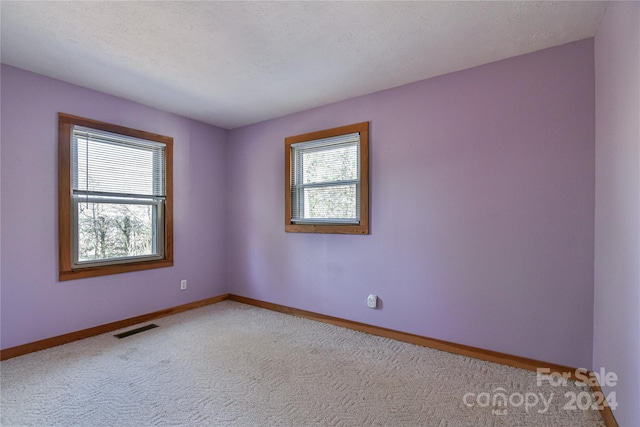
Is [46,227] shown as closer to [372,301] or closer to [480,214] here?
[372,301]

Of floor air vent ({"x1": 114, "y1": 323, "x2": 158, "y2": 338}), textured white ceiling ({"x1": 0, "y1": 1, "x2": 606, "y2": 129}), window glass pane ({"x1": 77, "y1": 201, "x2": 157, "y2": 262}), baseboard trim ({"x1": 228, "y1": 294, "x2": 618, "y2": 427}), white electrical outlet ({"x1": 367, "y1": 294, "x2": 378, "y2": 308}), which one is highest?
textured white ceiling ({"x1": 0, "y1": 1, "x2": 606, "y2": 129})

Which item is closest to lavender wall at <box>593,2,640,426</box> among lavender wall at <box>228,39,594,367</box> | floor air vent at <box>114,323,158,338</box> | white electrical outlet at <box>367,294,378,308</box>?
lavender wall at <box>228,39,594,367</box>

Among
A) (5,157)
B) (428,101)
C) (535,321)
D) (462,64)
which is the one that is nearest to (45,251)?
(5,157)

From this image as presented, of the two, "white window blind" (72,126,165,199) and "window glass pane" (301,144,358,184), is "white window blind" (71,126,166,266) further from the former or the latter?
"window glass pane" (301,144,358,184)

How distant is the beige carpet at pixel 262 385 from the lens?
69.1 inches

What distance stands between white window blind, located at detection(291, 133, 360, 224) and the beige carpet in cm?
131

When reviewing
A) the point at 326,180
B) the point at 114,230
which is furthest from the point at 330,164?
the point at 114,230

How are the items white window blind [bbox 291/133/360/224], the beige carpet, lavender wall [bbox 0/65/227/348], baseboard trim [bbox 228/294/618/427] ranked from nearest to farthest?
the beige carpet, baseboard trim [bbox 228/294/618/427], lavender wall [bbox 0/65/227/348], white window blind [bbox 291/133/360/224]

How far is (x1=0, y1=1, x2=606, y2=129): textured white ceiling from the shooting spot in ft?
5.94

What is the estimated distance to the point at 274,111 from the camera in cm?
362

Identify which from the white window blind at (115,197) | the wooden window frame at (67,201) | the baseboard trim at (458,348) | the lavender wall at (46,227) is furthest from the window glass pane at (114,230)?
the baseboard trim at (458,348)

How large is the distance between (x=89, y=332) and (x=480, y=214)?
3.81m

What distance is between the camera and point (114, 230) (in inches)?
126

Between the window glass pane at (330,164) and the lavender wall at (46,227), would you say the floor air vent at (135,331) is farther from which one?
the window glass pane at (330,164)
